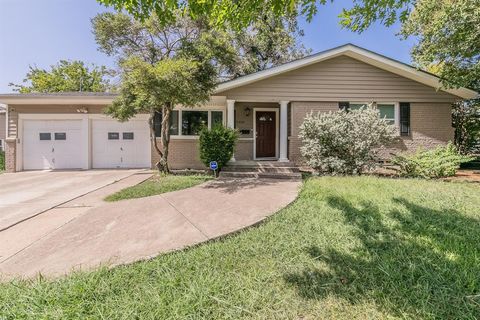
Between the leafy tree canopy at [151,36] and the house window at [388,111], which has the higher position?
the leafy tree canopy at [151,36]

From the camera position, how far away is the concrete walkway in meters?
3.12

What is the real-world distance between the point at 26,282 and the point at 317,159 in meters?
7.20

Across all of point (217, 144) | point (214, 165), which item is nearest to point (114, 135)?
point (217, 144)

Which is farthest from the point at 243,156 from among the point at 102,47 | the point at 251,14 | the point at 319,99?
the point at 102,47

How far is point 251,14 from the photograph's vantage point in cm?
427

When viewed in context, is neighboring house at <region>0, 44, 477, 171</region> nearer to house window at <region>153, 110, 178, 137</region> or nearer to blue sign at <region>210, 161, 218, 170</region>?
house window at <region>153, 110, 178, 137</region>

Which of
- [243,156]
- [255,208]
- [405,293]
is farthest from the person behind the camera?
[243,156]

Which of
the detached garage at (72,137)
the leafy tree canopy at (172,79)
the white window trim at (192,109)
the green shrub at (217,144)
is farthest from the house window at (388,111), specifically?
the detached garage at (72,137)

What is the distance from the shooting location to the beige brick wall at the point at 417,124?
10.2m

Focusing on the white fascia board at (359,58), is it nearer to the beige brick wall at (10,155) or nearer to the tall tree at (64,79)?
the beige brick wall at (10,155)

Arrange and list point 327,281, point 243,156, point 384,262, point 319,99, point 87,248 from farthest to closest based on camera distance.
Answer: point 243,156 → point 319,99 → point 87,248 → point 384,262 → point 327,281

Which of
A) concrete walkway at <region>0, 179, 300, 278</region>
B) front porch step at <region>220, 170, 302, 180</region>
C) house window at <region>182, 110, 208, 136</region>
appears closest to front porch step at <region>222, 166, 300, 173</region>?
front porch step at <region>220, 170, 302, 180</region>

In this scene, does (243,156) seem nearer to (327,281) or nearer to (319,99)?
(319,99)

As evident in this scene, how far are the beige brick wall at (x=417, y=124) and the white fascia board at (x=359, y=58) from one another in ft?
2.95
